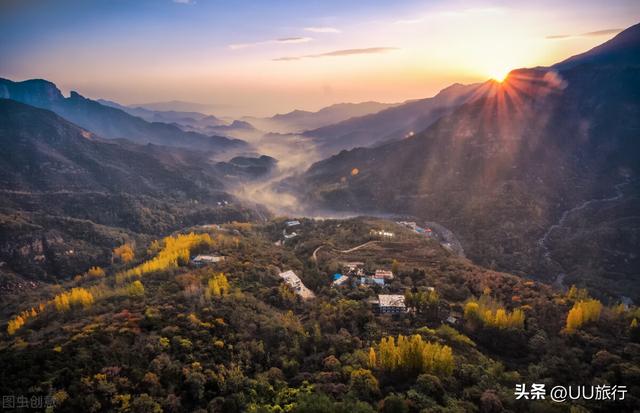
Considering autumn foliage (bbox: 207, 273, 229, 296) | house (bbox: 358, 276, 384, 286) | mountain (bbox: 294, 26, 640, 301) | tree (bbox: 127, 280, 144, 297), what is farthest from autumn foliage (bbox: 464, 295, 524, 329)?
mountain (bbox: 294, 26, 640, 301)

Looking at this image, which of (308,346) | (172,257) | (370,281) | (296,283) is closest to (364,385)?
(308,346)

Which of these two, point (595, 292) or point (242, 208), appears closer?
point (595, 292)

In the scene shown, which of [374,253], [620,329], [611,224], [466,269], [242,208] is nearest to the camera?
[620,329]

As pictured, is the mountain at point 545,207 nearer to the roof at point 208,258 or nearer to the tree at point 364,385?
the roof at point 208,258

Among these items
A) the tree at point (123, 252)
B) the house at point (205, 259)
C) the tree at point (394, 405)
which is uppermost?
the house at point (205, 259)

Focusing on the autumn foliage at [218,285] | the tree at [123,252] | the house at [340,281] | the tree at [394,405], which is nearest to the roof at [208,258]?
the autumn foliage at [218,285]

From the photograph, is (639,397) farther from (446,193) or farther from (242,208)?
(242,208)

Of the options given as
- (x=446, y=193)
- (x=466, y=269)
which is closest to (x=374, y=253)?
(x=466, y=269)
